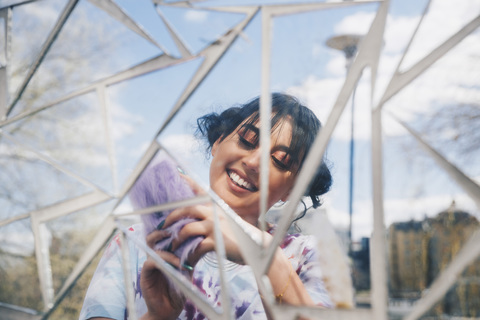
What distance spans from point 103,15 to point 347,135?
807mm

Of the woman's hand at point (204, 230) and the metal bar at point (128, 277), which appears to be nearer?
the woman's hand at point (204, 230)

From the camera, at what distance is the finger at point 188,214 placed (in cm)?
117

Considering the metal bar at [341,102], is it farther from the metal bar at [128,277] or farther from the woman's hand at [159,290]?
the metal bar at [128,277]

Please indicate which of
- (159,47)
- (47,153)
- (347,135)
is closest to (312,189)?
(347,135)

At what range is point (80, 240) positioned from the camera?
1.40 meters

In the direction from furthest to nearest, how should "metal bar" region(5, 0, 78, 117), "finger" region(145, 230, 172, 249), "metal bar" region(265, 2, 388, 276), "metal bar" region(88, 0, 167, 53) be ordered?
"metal bar" region(5, 0, 78, 117) < "metal bar" region(88, 0, 167, 53) < "finger" region(145, 230, 172, 249) < "metal bar" region(265, 2, 388, 276)

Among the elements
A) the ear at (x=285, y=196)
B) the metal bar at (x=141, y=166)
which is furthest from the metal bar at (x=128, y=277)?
the ear at (x=285, y=196)

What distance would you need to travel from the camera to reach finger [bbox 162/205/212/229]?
1173 mm

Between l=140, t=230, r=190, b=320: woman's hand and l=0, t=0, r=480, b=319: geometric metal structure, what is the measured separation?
0.08ft

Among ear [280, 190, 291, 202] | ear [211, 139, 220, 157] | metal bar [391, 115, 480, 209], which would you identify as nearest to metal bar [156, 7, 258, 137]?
ear [211, 139, 220, 157]

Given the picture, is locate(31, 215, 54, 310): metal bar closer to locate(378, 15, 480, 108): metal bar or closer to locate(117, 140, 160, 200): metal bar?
locate(117, 140, 160, 200): metal bar

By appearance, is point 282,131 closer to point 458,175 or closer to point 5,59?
point 458,175

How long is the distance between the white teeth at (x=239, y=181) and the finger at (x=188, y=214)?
3.6 inches

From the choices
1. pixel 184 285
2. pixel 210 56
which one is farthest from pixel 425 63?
pixel 184 285
